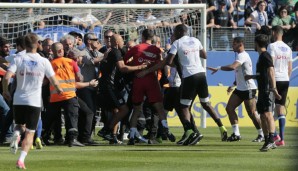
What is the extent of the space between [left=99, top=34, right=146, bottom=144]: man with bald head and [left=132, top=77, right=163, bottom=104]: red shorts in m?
0.48

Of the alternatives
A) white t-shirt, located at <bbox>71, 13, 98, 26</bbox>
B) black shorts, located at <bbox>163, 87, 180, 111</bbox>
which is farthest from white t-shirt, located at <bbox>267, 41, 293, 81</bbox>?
white t-shirt, located at <bbox>71, 13, 98, 26</bbox>

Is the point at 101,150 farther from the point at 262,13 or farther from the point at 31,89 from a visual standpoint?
the point at 262,13

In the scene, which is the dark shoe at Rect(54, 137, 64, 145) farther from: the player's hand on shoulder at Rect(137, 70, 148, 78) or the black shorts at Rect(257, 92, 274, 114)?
the black shorts at Rect(257, 92, 274, 114)

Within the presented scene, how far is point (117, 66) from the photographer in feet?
60.5

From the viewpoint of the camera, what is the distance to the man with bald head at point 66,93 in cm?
1728

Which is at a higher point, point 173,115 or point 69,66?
point 69,66

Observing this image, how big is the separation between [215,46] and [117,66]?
1005 centimetres

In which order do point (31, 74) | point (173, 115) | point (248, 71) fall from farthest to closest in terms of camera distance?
1. point (173, 115)
2. point (248, 71)
3. point (31, 74)

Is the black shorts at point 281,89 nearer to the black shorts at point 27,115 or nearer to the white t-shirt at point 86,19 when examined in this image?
the black shorts at point 27,115

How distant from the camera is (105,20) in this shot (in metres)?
23.9

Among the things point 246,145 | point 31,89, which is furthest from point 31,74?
point 246,145

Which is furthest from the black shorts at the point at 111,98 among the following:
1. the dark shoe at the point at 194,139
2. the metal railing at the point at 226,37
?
the metal railing at the point at 226,37

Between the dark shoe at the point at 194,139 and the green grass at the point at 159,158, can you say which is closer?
the green grass at the point at 159,158

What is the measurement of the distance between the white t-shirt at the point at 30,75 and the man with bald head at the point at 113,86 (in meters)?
4.59
